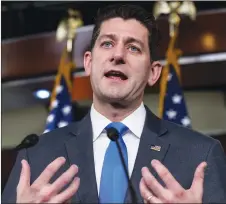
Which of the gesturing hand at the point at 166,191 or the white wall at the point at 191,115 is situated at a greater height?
the gesturing hand at the point at 166,191

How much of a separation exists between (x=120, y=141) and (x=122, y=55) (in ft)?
0.72

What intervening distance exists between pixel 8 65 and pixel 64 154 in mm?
2323

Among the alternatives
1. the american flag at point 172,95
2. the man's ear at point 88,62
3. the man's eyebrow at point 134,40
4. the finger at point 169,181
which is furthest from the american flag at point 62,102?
the finger at point 169,181

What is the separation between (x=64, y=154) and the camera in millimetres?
1259

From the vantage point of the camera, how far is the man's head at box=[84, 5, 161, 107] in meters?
1.26

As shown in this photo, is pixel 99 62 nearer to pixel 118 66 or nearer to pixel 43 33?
pixel 118 66

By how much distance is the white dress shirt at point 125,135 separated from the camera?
123cm

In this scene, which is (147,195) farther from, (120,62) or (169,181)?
(120,62)

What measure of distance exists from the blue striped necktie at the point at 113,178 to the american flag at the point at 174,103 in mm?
1517

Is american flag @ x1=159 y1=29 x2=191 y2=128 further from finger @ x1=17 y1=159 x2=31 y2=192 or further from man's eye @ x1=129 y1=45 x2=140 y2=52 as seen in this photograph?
finger @ x1=17 y1=159 x2=31 y2=192

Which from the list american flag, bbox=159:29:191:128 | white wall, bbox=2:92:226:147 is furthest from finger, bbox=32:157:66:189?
white wall, bbox=2:92:226:147

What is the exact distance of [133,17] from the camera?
1365 millimetres

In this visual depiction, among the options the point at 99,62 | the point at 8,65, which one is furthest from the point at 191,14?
the point at 99,62

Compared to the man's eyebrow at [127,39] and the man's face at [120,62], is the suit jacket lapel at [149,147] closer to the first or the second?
the man's face at [120,62]
